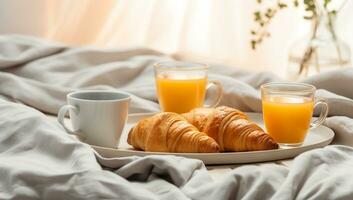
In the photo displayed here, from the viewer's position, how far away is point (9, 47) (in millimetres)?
1735

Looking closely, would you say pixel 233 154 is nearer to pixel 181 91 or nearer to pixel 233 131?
pixel 233 131

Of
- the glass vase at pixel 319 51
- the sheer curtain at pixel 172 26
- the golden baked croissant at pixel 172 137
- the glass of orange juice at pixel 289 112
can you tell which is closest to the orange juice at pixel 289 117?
the glass of orange juice at pixel 289 112

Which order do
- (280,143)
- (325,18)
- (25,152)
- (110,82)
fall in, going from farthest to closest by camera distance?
(325,18)
(110,82)
(280,143)
(25,152)


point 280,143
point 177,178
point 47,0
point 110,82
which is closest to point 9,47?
point 110,82

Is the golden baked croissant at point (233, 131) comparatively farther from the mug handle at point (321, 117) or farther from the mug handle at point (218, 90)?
the mug handle at point (218, 90)

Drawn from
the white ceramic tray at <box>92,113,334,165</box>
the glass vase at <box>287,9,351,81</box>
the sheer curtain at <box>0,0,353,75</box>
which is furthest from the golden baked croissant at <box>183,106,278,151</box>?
the sheer curtain at <box>0,0,353,75</box>

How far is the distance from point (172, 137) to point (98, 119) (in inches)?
4.5

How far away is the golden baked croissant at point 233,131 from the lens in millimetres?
1114

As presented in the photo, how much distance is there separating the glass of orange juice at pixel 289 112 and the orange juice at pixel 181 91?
166 mm

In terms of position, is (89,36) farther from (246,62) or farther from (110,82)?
(110,82)

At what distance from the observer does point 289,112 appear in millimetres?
1187

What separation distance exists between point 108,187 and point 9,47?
0.89m

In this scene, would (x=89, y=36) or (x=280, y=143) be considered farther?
(x=89, y=36)

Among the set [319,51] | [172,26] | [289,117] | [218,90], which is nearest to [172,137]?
[289,117]
